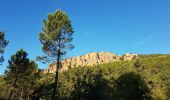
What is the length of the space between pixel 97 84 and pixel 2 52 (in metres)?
24.5

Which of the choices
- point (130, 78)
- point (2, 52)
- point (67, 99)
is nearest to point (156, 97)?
point (130, 78)

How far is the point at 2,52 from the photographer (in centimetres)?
4172

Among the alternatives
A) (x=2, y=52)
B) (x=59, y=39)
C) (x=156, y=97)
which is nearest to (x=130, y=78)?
(x=156, y=97)

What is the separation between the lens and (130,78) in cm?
5838

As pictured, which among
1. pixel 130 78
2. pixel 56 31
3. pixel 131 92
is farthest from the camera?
pixel 130 78

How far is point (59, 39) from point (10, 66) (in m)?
22.7

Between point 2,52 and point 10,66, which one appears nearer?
point 2,52

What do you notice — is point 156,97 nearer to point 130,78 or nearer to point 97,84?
point 130,78

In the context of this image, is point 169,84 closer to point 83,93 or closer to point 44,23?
point 83,93

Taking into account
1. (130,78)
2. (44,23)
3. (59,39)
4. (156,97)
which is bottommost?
(156,97)

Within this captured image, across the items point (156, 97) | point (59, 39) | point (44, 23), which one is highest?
point (44, 23)

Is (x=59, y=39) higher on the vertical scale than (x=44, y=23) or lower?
lower

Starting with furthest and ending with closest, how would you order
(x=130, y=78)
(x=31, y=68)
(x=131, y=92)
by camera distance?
(x=31, y=68), (x=130, y=78), (x=131, y=92)

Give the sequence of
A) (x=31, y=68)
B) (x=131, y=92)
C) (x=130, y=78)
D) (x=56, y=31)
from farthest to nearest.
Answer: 1. (x=31, y=68)
2. (x=130, y=78)
3. (x=131, y=92)
4. (x=56, y=31)
